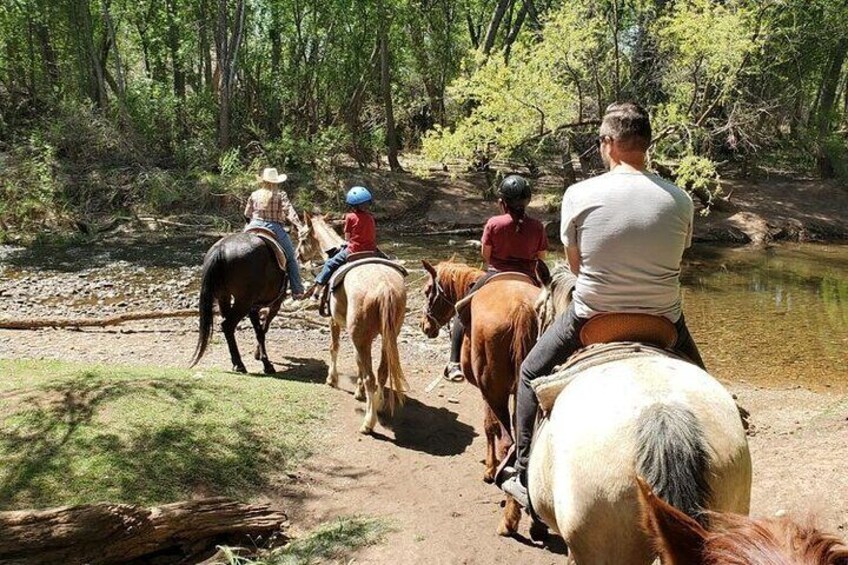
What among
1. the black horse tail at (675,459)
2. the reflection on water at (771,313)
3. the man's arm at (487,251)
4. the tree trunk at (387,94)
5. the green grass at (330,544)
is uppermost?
the tree trunk at (387,94)

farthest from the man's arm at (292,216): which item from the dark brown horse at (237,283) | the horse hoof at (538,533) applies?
the horse hoof at (538,533)

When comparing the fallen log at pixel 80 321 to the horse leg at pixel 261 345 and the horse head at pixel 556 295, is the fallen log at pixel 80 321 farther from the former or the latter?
the horse head at pixel 556 295

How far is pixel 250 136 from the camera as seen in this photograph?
2623cm

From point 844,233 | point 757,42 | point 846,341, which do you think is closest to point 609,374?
point 846,341

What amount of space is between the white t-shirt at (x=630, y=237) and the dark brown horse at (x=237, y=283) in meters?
6.35

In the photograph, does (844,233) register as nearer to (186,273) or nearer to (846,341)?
(846,341)

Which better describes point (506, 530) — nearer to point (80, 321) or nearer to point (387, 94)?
point (80, 321)

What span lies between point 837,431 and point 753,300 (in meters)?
8.19

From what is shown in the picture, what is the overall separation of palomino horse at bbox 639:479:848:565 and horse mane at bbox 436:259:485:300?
4.78 m

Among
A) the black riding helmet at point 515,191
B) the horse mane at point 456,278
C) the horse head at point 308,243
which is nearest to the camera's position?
the black riding helmet at point 515,191

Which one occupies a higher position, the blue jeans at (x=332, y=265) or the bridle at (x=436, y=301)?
the blue jeans at (x=332, y=265)

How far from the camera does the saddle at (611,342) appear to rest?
10.7 ft

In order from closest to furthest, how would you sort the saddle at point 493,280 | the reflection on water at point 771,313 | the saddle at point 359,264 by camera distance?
1. the saddle at point 493,280
2. the saddle at point 359,264
3. the reflection on water at point 771,313

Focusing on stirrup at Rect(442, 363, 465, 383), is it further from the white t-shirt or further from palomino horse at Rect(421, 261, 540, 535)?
the white t-shirt
